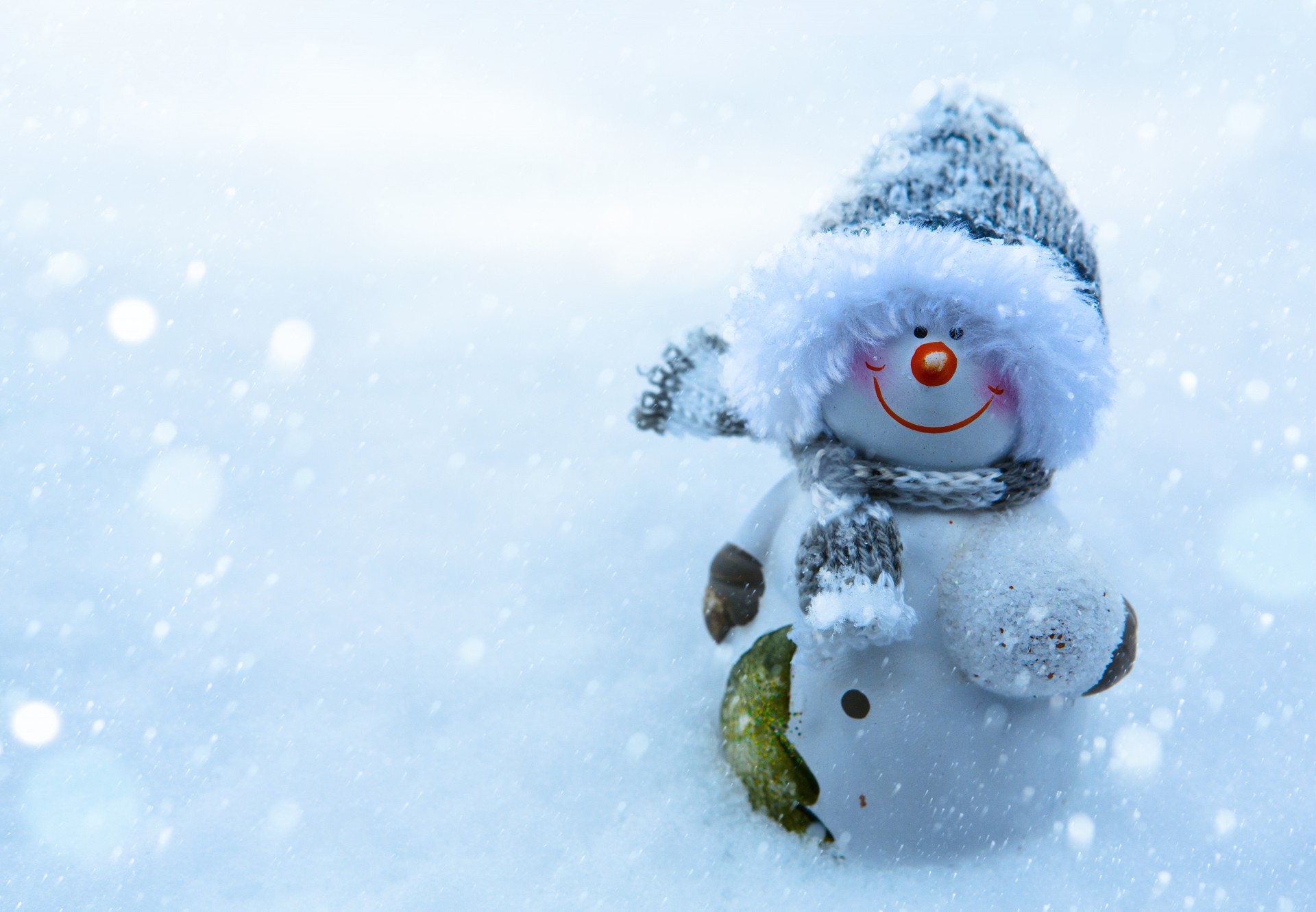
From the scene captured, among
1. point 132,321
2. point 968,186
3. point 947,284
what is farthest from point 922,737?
point 132,321

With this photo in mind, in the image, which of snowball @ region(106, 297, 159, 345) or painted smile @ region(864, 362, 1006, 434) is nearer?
painted smile @ region(864, 362, 1006, 434)

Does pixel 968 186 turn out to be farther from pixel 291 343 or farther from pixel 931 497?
pixel 291 343

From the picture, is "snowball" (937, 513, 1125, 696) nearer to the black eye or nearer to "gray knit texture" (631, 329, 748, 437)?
the black eye

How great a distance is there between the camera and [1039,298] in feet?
5.02

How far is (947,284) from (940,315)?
0.17ft

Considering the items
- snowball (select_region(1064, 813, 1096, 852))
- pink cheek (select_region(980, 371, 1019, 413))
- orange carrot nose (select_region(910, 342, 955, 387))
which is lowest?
snowball (select_region(1064, 813, 1096, 852))

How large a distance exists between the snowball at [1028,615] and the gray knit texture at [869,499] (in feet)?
0.28

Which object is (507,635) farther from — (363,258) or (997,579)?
(363,258)

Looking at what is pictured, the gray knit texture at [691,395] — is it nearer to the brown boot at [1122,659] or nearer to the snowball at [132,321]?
the brown boot at [1122,659]

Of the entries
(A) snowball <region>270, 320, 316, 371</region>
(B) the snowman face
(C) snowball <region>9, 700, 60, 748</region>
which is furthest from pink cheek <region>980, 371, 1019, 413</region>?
(A) snowball <region>270, 320, 316, 371</region>

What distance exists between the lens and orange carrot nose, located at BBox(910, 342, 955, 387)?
153 cm

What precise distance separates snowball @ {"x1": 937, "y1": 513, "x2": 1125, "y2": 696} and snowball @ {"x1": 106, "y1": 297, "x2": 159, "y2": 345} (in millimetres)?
2521

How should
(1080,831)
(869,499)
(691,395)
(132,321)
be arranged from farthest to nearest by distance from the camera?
(132,321), (691,395), (1080,831), (869,499)

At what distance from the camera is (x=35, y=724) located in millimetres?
1846
